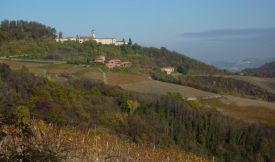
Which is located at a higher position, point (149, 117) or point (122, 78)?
point (122, 78)

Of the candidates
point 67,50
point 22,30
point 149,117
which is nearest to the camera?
point 149,117

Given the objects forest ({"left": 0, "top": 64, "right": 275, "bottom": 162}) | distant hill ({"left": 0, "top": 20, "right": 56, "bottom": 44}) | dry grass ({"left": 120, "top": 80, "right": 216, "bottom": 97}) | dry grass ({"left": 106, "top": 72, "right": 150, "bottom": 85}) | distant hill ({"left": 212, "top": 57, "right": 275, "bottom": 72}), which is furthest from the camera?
distant hill ({"left": 212, "top": 57, "right": 275, "bottom": 72})

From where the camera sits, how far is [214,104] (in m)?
48.9

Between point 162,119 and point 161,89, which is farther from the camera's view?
point 161,89

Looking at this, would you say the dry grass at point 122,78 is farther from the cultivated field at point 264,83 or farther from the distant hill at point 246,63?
the distant hill at point 246,63

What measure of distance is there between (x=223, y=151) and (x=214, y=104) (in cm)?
1702

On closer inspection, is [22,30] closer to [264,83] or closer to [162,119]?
[264,83]

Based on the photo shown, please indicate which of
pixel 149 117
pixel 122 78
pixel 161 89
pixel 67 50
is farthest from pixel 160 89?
pixel 67 50

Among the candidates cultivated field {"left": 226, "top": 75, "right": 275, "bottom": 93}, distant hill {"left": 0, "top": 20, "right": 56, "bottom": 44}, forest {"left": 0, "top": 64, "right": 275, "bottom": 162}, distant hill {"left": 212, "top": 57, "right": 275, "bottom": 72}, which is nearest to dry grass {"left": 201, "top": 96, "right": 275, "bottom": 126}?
forest {"left": 0, "top": 64, "right": 275, "bottom": 162}

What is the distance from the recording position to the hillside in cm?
7281

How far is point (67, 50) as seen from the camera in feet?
269

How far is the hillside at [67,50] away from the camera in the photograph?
72812mm

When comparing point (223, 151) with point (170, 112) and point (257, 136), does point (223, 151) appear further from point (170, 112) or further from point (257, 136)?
point (170, 112)

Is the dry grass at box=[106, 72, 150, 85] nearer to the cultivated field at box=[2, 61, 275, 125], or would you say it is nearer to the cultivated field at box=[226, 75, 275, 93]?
the cultivated field at box=[2, 61, 275, 125]
